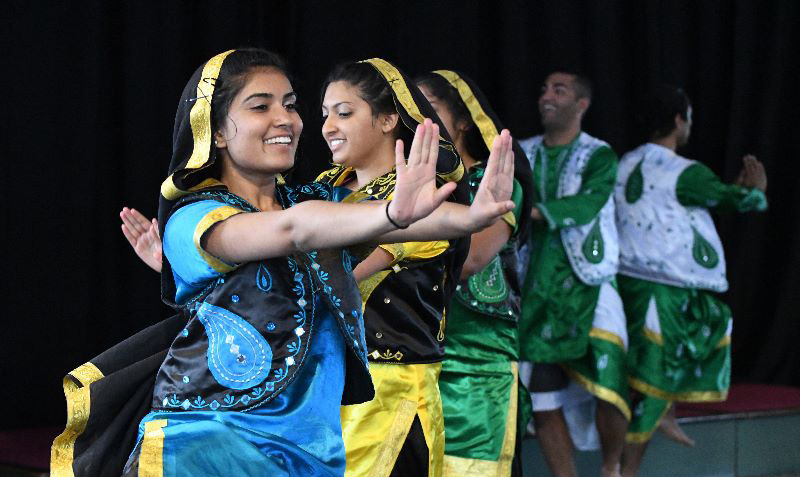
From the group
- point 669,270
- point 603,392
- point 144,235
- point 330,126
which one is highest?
point 330,126

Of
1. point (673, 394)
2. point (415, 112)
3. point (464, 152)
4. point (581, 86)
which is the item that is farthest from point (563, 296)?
point (415, 112)

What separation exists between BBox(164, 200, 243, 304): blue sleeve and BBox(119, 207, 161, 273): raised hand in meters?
0.39

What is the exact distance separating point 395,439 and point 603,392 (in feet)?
6.30

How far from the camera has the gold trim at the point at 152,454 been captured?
75.8 inches

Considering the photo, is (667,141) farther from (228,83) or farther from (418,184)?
(418,184)

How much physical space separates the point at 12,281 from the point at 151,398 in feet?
7.58

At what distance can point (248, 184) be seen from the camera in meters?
2.14

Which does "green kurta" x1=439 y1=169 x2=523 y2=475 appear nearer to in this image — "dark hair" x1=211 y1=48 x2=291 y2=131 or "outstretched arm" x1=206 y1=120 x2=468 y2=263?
"dark hair" x1=211 y1=48 x2=291 y2=131

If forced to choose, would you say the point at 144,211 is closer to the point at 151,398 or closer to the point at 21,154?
the point at 21,154

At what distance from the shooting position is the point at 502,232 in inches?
121

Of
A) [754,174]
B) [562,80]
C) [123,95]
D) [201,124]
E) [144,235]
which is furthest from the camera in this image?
[754,174]

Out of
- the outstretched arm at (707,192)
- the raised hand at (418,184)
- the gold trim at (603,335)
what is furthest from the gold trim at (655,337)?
the raised hand at (418,184)

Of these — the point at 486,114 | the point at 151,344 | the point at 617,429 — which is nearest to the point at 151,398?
the point at 151,344

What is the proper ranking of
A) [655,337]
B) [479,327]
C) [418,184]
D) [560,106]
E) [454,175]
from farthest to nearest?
1. [655,337]
2. [560,106]
3. [479,327]
4. [454,175]
5. [418,184]
